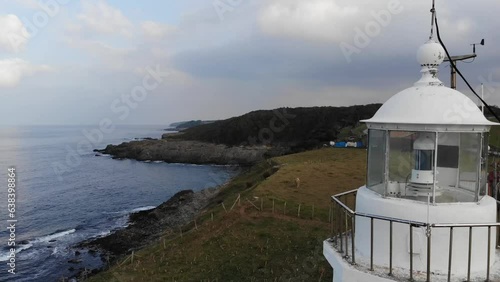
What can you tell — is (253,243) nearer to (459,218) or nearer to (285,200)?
(285,200)

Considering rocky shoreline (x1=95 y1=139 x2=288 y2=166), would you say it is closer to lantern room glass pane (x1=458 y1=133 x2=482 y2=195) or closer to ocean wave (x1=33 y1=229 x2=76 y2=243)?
ocean wave (x1=33 y1=229 x2=76 y2=243)

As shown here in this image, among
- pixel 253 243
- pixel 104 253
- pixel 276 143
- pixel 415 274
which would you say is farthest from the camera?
pixel 276 143

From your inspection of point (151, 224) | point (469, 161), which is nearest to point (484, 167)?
point (469, 161)

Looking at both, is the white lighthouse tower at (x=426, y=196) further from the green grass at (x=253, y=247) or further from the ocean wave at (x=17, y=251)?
the ocean wave at (x=17, y=251)

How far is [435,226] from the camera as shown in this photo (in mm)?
5949

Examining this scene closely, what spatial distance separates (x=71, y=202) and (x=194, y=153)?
176 ft

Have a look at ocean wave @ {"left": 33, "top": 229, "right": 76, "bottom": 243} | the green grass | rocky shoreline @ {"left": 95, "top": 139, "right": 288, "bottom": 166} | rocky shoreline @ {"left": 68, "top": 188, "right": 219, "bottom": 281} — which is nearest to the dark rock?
rocky shoreline @ {"left": 68, "top": 188, "right": 219, "bottom": 281}

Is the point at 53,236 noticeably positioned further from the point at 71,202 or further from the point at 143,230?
the point at 71,202

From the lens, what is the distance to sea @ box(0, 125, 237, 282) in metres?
31.6

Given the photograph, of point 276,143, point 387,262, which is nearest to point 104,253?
point 387,262

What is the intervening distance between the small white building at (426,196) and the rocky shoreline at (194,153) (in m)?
82.3

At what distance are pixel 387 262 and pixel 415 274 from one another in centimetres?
48

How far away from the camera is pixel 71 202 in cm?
5278

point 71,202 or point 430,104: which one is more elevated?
point 430,104
